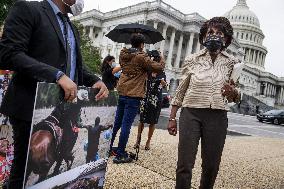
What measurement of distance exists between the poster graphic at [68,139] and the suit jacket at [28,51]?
19cm

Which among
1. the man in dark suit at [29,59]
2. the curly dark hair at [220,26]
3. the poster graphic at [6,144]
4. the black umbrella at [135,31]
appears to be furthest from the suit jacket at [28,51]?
the black umbrella at [135,31]

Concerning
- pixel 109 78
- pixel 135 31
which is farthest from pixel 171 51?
pixel 135 31

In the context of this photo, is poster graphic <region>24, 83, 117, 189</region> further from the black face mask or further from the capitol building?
the capitol building

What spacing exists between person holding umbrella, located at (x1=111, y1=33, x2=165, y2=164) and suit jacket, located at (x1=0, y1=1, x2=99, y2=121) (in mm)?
2942

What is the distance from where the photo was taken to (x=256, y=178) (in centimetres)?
594

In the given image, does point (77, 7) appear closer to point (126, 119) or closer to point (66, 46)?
point (66, 46)

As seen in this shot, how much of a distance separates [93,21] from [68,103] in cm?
7385

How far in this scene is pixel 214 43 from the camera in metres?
3.45

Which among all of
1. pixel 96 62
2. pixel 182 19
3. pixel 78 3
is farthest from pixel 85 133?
pixel 182 19

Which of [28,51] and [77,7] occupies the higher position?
[77,7]

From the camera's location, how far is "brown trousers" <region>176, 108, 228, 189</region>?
3.33m

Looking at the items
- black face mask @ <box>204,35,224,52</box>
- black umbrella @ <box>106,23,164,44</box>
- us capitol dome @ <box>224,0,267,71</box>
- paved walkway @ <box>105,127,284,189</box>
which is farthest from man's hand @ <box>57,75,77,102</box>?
us capitol dome @ <box>224,0,267,71</box>

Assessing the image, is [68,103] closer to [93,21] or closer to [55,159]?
[55,159]

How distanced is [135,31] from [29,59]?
212 inches
